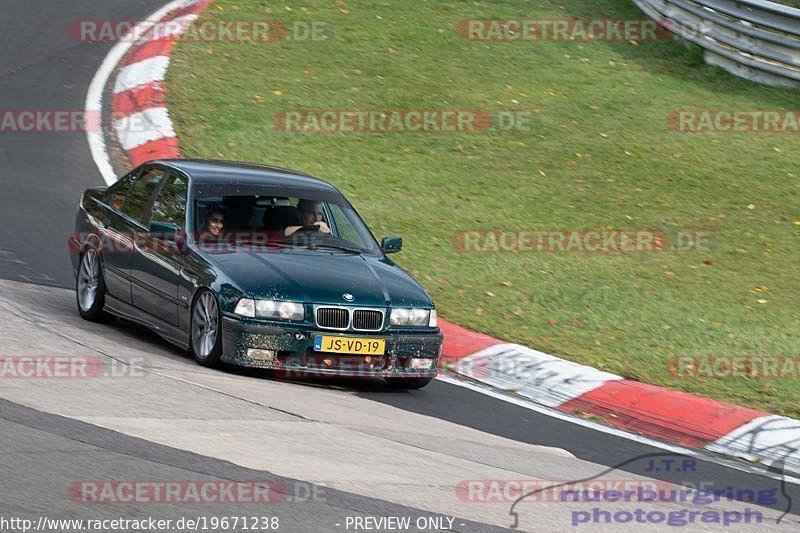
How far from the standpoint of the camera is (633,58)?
18.7 m

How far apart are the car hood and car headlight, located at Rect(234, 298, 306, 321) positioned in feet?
0.14

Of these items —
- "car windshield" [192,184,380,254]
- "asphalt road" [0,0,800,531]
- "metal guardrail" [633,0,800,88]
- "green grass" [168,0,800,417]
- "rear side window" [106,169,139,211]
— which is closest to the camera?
"asphalt road" [0,0,800,531]

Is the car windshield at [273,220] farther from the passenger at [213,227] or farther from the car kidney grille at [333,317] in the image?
the car kidney grille at [333,317]

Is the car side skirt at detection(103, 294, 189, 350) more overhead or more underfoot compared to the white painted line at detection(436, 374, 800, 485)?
more overhead

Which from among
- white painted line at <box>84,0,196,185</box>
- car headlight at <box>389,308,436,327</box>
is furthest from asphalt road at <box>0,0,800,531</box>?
white painted line at <box>84,0,196,185</box>

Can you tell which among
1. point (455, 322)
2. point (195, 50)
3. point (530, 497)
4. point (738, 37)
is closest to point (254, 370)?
point (455, 322)

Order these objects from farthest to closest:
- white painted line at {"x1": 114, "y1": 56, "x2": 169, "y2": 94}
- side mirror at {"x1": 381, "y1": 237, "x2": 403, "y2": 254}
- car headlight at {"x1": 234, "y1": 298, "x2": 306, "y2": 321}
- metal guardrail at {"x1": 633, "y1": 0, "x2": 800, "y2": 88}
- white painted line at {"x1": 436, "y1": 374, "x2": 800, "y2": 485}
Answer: metal guardrail at {"x1": 633, "y1": 0, "x2": 800, "y2": 88}
white painted line at {"x1": 114, "y1": 56, "x2": 169, "y2": 94}
side mirror at {"x1": 381, "y1": 237, "x2": 403, "y2": 254}
car headlight at {"x1": 234, "y1": 298, "x2": 306, "y2": 321}
white painted line at {"x1": 436, "y1": 374, "x2": 800, "y2": 485}

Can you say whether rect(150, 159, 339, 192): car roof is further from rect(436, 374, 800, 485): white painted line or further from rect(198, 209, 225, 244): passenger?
rect(436, 374, 800, 485): white painted line

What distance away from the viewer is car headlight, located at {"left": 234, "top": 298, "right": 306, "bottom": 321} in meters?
8.26

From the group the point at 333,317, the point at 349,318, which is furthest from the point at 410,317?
the point at 333,317

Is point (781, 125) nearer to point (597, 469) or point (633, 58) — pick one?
point (633, 58)

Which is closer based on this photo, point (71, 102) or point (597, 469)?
point (597, 469)

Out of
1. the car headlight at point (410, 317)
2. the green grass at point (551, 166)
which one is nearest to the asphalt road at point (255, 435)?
the car headlight at point (410, 317)

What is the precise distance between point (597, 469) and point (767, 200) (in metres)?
7.88
